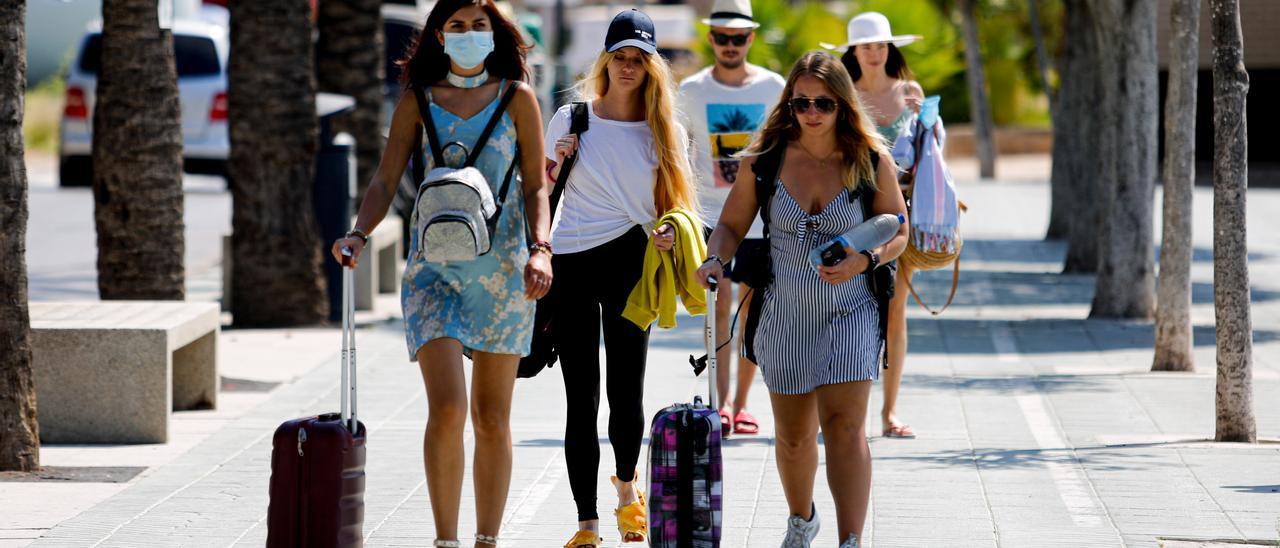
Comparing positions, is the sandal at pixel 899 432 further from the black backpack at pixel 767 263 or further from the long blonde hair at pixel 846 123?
the long blonde hair at pixel 846 123

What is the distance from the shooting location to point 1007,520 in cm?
657

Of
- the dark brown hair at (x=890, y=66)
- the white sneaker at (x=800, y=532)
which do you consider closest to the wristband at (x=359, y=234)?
the white sneaker at (x=800, y=532)

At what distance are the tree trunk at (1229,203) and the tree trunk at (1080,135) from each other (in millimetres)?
→ 5888

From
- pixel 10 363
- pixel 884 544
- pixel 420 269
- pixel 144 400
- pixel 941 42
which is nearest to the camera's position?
pixel 420 269

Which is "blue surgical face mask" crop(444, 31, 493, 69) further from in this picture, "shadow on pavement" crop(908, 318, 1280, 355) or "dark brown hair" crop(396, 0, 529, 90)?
"shadow on pavement" crop(908, 318, 1280, 355)

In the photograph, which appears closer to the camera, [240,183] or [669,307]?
[669,307]

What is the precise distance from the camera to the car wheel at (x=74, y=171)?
77.4 feet

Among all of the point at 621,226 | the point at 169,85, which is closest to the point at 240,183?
the point at 169,85

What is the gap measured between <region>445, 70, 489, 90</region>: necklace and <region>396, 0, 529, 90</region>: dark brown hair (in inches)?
1.3

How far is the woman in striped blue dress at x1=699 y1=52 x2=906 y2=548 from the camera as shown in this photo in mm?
5469

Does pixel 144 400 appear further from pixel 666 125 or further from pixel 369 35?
pixel 369 35

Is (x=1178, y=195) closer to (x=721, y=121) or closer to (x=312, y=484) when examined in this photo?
(x=721, y=121)

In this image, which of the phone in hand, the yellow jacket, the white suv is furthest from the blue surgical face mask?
the white suv

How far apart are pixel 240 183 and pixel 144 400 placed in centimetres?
415
